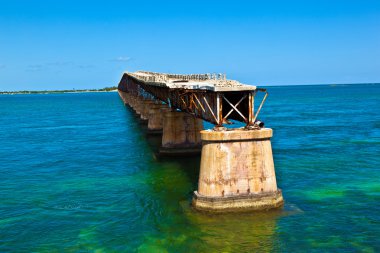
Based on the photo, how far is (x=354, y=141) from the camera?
165 feet

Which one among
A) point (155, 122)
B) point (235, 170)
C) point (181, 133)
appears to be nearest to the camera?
point (235, 170)

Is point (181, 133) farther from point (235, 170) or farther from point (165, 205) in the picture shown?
point (235, 170)

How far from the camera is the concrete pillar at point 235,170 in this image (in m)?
22.9

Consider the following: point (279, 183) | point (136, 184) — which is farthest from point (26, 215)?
point (279, 183)

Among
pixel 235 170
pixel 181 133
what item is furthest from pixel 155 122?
pixel 235 170

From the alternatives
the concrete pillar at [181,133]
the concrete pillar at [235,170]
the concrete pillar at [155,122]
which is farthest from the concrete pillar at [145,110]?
the concrete pillar at [235,170]

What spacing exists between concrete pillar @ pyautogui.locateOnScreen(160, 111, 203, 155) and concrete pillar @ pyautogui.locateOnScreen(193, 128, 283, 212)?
772 inches

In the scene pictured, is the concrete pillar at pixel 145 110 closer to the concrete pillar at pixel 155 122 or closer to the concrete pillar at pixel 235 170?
the concrete pillar at pixel 155 122

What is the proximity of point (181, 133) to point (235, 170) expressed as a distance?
2055 centimetres

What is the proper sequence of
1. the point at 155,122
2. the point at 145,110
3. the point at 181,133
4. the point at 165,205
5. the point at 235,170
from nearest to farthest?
1. the point at 235,170
2. the point at 165,205
3. the point at 181,133
4. the point at 155,122
5. the point at 145,110

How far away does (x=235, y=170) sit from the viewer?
22984 mm

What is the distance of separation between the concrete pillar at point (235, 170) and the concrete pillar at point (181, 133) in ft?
64.3

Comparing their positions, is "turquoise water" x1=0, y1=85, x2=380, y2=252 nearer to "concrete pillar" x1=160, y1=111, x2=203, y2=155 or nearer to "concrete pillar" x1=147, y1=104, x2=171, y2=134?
"concrete pillar" x1=160, y1=111, x2=203, y2=155

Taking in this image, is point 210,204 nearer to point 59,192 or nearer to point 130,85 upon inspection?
point 59,192
